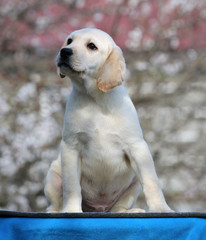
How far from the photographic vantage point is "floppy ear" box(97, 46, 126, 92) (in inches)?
97.2

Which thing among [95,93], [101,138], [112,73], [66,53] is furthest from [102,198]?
[66,53]

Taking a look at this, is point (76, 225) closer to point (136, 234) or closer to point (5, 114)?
point (136, 234)

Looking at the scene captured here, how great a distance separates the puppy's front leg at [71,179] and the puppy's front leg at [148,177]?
0.32 m

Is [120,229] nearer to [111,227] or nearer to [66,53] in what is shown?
[111,227]

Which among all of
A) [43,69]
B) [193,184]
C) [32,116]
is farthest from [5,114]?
[193,184]

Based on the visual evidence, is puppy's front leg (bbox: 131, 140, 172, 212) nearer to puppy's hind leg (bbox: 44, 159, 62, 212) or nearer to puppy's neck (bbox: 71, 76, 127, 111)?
puppy's neck (bbox: 71, 76, 127, 111)

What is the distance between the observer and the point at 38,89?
5.97 meters

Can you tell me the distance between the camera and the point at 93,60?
256cm

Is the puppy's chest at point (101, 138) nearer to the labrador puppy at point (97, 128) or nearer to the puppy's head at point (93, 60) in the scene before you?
the labrador puppy at point (97, 128)

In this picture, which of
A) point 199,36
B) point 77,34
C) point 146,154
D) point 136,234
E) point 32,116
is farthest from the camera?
point 199,36

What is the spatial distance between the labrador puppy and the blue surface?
60cm

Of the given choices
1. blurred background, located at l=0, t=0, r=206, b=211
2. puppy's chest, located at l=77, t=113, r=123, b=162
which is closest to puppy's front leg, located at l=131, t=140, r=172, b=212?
puppy's chest, located at l=77, t=113, r=123, b=162

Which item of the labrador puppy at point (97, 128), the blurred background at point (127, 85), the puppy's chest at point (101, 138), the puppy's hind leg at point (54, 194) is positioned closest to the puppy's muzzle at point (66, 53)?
the labrador puppy at point (97, 128)

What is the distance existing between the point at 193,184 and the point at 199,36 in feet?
6.91
